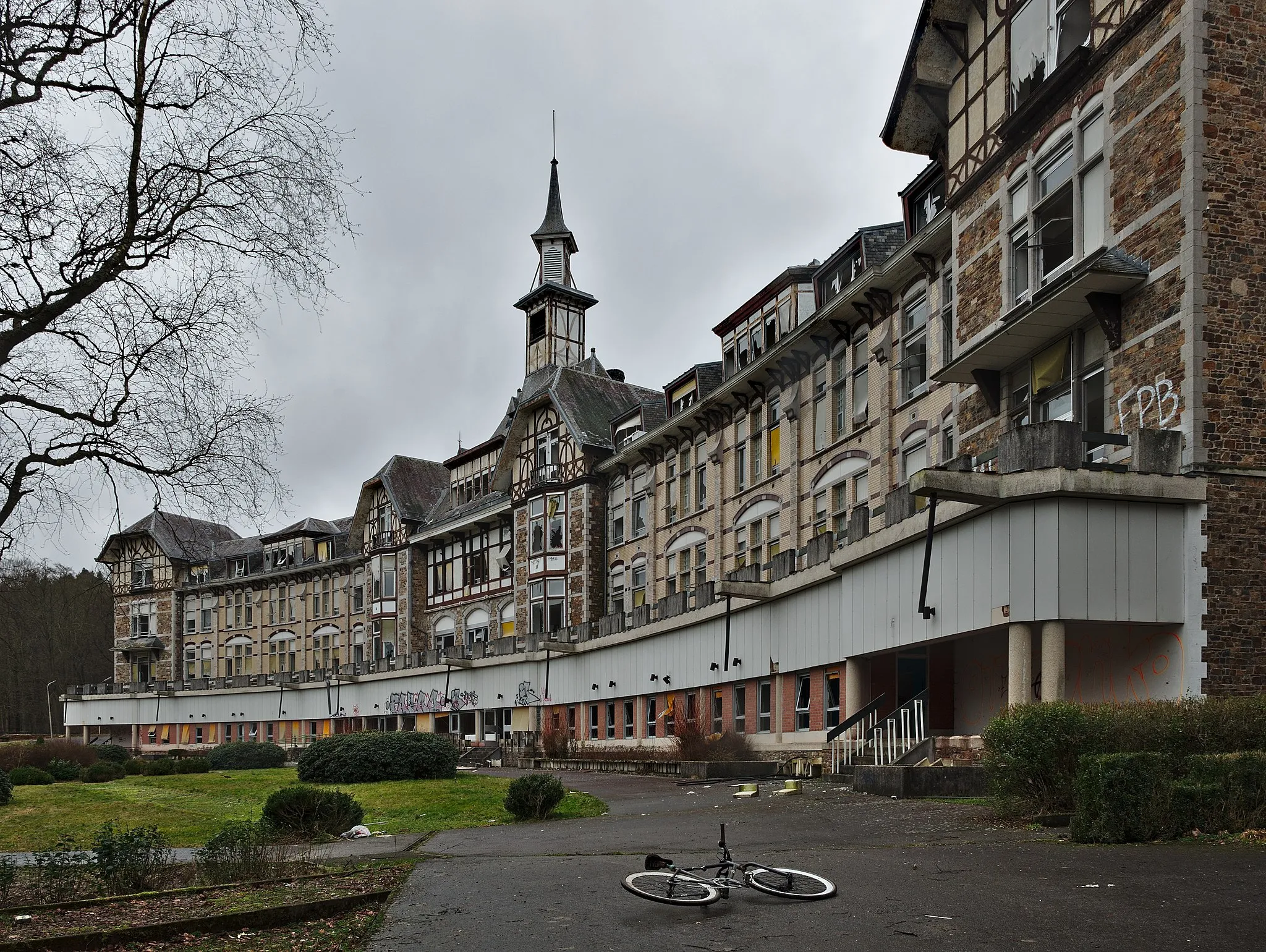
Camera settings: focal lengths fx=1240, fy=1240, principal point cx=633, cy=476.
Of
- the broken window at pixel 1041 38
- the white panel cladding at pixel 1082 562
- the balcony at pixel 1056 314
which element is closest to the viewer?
the white panel cladding at pixel 1082 562

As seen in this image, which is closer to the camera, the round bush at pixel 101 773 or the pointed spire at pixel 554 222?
the round bush at pixel 101 773

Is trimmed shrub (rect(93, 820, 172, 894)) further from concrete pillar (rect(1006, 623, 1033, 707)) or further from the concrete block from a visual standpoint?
the concrete block

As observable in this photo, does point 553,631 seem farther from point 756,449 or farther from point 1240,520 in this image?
point 1240,520

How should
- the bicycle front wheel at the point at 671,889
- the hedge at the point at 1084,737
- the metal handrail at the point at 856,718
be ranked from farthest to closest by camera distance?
the metal handrail at the point at 856,718 < the hedge at the point at 1084,737 < the bicycle front wheel at the point at 671,889

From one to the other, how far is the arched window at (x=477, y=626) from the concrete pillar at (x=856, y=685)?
116ft

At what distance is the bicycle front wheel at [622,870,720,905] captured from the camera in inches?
366

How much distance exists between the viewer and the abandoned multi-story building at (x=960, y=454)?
18.8 meters

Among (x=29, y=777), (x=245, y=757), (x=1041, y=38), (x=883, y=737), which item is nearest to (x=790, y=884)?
(x=883, y=737)

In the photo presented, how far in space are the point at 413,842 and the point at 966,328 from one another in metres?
→ 15.1

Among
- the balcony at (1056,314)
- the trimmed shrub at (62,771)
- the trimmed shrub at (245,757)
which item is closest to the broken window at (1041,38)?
the balcony at (1056,314)

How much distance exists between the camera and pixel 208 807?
1001 inches

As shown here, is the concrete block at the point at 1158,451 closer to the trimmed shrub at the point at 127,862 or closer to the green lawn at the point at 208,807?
the green lawn at the point at 208,807

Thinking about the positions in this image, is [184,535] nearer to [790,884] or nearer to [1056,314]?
[790,884]

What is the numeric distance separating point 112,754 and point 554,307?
3302 centimetres
